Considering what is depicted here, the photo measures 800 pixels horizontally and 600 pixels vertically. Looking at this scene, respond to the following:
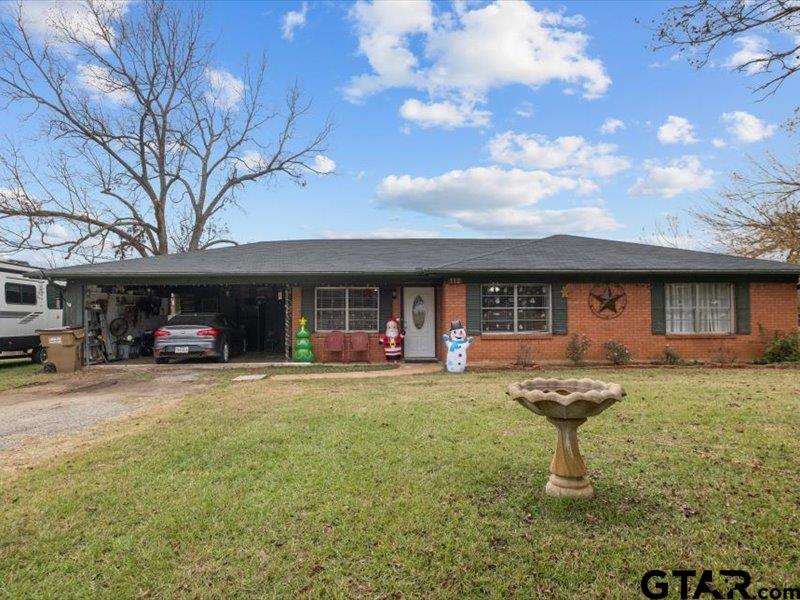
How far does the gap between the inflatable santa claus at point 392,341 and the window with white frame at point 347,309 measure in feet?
2.19

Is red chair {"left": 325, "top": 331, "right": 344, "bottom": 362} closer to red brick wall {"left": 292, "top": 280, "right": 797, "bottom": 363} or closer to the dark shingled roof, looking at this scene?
the dark shingled roof

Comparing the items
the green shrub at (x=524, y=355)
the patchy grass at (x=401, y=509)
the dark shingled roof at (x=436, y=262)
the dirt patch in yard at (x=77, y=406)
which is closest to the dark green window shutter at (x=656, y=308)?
the dark shingled roof at (x=436, y=262)

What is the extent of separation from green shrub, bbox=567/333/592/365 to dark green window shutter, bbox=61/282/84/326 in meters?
13.1

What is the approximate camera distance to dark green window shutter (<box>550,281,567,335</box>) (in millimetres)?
13008

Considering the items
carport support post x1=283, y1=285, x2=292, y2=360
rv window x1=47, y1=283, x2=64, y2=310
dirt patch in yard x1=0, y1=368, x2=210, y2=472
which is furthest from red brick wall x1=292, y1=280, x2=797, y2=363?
rv window x1=47, y1=283, x2=64, y2=310

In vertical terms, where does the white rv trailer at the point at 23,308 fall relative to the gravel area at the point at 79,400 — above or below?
above

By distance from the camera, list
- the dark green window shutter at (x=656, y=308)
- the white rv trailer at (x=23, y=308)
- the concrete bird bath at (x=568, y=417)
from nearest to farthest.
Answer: the concrete bird bath at (x=568, y=417)
the dark green window shutter at (x=656, y=308)
the white rv trailer at (x=23, y=308)

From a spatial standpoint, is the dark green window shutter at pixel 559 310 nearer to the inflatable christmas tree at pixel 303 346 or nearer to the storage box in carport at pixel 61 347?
the inflatable christmas tree at pixel 303 346

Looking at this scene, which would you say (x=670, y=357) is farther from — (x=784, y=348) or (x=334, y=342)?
(x=334, y=342)

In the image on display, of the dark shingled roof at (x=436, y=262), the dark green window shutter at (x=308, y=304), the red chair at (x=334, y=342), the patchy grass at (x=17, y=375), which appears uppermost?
the dark shingled roof at (x=436, y=262)

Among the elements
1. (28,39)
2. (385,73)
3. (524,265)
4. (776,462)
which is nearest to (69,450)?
(776,462)

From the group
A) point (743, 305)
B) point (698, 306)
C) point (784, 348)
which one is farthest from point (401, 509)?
point (784, 348)

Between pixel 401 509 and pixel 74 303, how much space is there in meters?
13.5

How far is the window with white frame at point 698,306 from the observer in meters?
13.2
